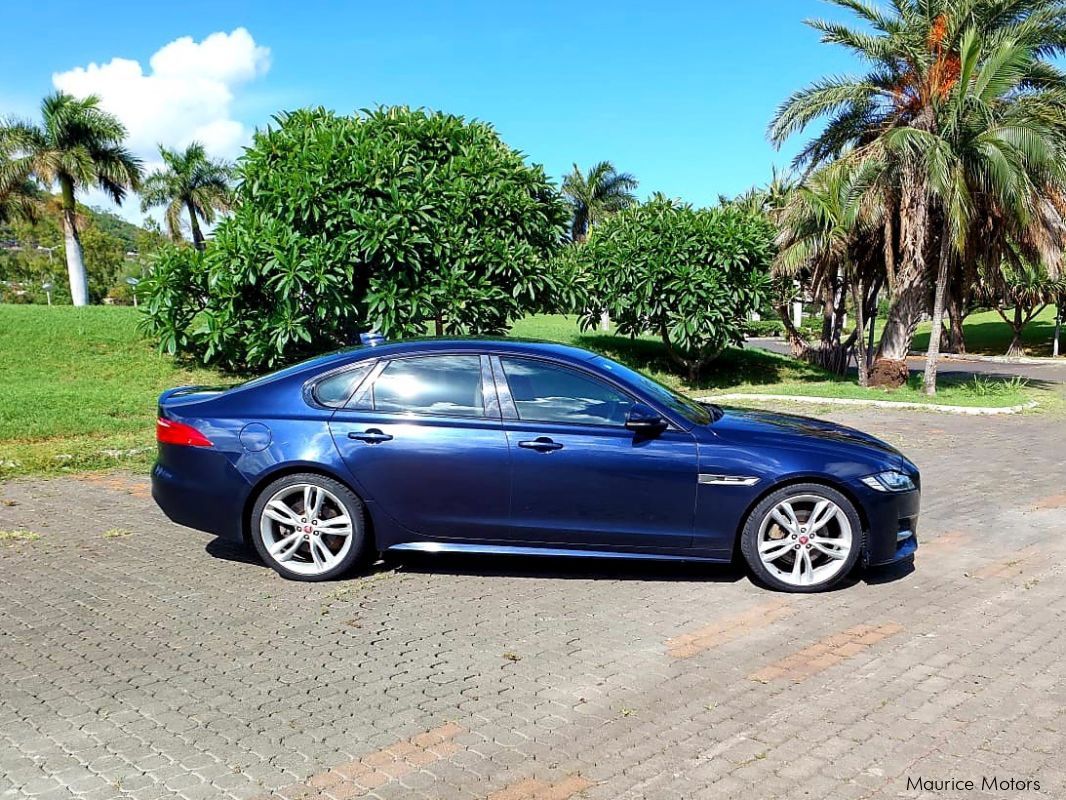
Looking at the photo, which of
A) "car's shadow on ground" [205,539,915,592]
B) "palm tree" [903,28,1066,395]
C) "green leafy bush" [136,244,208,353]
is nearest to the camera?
"car's shadow on ground" [205,539,915,592]

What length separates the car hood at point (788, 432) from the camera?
17.2 feet

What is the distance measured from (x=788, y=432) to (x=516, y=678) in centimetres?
239

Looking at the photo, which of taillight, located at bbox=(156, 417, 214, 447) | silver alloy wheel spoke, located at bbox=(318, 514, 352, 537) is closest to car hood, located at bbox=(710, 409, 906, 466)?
silver alloy wheel spoke, located at bbox=(318, 514, 352, 537)

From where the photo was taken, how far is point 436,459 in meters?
5.15

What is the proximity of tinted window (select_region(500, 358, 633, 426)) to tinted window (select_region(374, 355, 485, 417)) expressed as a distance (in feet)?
0.74

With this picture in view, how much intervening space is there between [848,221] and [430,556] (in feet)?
46.3

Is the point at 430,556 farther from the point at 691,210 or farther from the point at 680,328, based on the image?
the point at 691,210

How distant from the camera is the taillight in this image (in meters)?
5.34

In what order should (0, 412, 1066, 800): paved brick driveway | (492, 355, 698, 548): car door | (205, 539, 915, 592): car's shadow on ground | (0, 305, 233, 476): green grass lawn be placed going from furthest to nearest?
(0, 305, 233, 476): green grass lawn
(205, 539, 915, 592): car's shadow on ground
(492, 355, 698, 548): car door
(0, 412, 1066, 800): paved brick driveway

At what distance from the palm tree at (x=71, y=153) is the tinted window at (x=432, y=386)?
84.4 feet

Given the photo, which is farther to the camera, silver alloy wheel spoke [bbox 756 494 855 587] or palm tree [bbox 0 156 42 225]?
palm tree [bbox 0 156 42 225]

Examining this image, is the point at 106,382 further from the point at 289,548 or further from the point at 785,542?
the point at 785,542

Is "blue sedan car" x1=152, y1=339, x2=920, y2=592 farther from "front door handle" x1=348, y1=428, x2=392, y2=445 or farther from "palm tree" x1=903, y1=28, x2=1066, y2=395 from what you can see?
"palm tree" x1=903, y1=28, x2=1066, y2=395

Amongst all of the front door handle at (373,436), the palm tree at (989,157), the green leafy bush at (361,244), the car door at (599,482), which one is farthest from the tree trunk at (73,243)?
the car door at (599,482)
